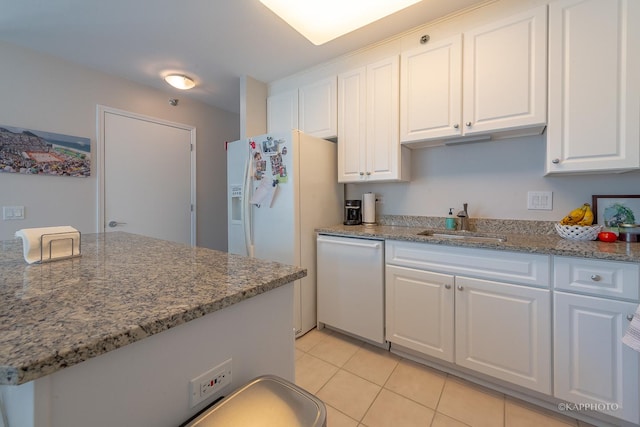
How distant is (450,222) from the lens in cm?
207

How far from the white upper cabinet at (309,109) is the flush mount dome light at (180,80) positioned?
0.82 metres

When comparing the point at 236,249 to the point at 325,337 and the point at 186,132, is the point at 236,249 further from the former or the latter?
the point at 186,132

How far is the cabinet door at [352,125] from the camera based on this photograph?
7.18 feet

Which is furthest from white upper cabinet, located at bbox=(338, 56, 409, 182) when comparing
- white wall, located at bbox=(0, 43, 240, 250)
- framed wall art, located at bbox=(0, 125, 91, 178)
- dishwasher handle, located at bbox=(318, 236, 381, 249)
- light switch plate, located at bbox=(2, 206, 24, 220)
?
light switch plate, located at bbox=(2, 206, 24, 220)

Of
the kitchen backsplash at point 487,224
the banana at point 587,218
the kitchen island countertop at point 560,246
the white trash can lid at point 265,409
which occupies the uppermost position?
the banana at point 587,218

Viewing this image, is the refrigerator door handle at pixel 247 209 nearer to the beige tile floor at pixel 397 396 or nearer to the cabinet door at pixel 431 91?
the beige tile floor at pixel 397 396

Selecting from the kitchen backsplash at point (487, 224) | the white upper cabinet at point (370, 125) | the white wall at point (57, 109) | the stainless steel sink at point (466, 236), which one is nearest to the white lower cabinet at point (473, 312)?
the stainless steel sink at point (466, 236)

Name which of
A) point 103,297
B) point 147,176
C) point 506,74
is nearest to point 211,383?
point 103,297

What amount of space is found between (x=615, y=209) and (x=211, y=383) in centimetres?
226

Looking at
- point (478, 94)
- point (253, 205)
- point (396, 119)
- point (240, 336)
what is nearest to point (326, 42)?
point (396, 119)

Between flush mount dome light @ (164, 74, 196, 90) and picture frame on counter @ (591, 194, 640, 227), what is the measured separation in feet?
11.1

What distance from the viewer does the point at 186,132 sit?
128 inches

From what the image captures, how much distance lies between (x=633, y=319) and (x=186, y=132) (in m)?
3.89

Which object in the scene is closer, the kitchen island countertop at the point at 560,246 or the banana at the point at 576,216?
the kitchen island countertop at the point at 560,246
